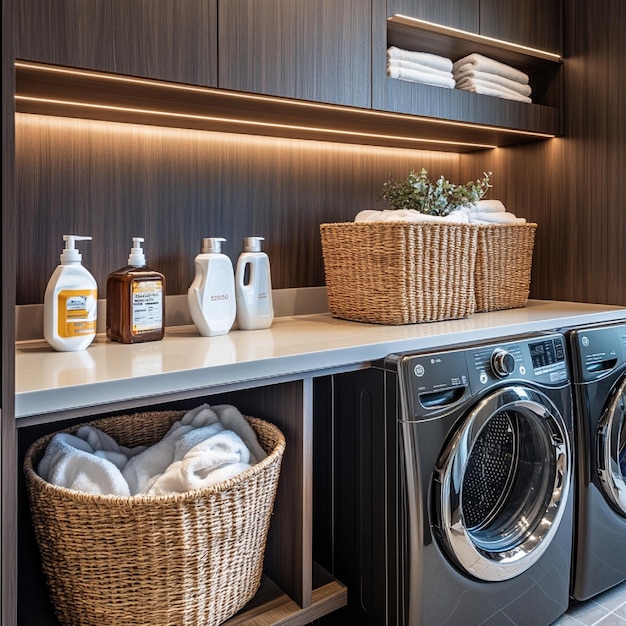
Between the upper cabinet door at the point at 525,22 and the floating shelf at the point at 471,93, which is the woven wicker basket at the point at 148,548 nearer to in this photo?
the floating shelf at the point at 471,93

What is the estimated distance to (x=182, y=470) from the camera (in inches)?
48.1

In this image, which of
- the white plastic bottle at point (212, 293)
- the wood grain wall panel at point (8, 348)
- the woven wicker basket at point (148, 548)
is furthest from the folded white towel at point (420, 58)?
the woven wicker basket at point (148, 548)

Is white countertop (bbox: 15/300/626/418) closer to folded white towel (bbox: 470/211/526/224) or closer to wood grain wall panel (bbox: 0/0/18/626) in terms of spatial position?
wood grain wall panel (bbox: 0/0/18/626)

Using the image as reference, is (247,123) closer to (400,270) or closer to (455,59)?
(400,270)

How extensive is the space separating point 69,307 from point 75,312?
0.06ft

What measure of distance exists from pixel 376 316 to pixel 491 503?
0.64 metres

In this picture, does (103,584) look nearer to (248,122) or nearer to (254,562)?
(254,562)

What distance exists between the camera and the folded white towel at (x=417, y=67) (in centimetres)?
185

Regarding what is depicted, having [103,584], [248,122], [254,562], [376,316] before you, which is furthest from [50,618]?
[248,122]

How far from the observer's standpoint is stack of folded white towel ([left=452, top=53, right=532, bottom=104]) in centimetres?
210

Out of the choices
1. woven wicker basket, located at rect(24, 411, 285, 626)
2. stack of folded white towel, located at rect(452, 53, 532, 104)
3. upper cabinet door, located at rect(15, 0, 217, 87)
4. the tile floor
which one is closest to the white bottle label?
woven wicker basket, located at rect(24, 411, 285, 626)

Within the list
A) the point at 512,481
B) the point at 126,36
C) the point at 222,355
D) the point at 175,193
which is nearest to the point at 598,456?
the point at 512,481

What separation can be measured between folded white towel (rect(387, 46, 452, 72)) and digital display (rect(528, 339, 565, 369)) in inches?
38.6

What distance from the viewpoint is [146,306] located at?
1.57 meters
